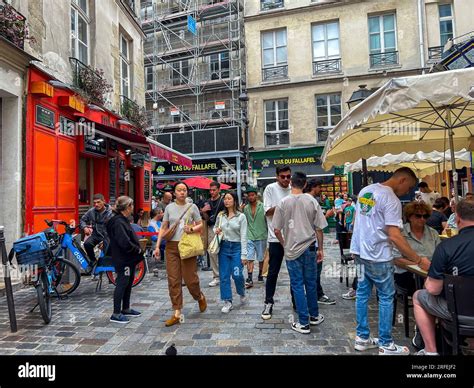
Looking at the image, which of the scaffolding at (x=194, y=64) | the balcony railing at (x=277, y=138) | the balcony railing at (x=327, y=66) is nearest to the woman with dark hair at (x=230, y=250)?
the balcony railing at (x=277, y=138)

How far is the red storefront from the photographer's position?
709 cm

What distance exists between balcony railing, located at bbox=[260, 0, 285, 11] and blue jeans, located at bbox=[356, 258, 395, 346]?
2025 cm

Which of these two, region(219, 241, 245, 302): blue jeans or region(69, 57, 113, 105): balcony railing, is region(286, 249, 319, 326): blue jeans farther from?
region(69, 57, 113, 105): balcony railing

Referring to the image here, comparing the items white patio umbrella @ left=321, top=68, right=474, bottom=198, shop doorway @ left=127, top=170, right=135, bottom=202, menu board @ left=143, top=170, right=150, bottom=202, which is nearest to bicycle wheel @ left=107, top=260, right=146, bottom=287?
white patio umbrella @ left=321, top=68, right=474, bottom=198

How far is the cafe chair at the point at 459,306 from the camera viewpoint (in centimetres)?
258

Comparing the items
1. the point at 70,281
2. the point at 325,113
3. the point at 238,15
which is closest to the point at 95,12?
the point at 70,281

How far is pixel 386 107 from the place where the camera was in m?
3.22

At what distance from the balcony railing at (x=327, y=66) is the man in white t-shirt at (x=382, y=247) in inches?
689

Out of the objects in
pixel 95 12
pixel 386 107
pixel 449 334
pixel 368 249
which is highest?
pixel 95 12

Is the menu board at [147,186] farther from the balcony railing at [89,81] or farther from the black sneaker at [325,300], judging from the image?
the black sneaker at [325,300]

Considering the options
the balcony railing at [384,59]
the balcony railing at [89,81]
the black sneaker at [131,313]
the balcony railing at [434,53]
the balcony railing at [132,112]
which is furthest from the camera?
the balcony railing at [384,59]

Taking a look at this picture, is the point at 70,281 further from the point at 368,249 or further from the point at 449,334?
the point at 449,334

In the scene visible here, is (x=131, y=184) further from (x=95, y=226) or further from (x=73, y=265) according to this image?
(x=73, y=265)

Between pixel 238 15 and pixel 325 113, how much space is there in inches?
346
